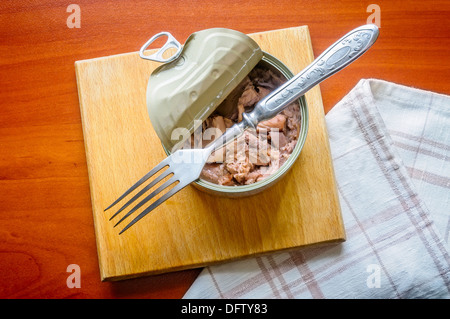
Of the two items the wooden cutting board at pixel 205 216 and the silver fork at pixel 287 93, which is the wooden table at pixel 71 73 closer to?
the wooden cutting board at pixel 205 216

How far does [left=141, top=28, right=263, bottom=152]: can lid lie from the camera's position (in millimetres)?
627

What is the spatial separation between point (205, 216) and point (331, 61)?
32 centimetres

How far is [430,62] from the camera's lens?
0.84 m

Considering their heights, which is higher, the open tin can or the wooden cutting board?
the open tin can

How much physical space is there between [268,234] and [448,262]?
0.30m

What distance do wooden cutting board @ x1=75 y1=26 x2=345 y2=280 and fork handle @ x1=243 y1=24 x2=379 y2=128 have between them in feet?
0.56

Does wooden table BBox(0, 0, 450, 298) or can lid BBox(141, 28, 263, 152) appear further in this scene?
wooden table BBox(0, 0, 450, 298)

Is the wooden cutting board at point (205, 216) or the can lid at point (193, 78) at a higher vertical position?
the can lid at point (193, 78)

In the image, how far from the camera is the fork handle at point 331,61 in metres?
0.59

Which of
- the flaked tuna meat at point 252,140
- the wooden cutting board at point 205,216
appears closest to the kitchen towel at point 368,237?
the wooden cutting board at point 205,216

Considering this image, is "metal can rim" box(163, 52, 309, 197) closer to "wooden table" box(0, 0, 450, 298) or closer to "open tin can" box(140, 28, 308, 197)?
"open tin can" box(140, 28, 308, 197)

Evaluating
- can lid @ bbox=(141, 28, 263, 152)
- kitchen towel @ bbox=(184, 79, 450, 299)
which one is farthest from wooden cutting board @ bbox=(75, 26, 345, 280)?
can lid @ bbox=(141, 28, 263, 152)

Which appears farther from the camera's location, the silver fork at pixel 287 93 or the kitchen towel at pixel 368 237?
the kitchen towel at pixel 368 237
